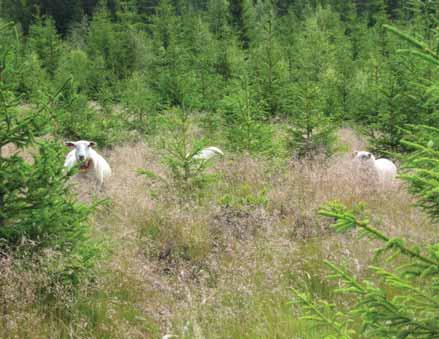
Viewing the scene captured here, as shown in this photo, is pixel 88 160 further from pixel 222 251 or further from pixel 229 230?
pixel 222 251

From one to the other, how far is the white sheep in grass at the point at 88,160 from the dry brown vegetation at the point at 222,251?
0.26 metres

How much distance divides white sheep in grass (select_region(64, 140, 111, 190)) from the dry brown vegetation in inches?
10.4

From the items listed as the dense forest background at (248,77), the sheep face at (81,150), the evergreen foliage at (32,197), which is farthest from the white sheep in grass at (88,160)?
the evergreen foliage at (32,197)

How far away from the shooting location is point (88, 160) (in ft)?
26.0

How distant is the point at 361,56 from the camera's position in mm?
21609

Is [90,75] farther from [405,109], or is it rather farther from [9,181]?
[9,181]

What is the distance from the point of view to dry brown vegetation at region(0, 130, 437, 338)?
3.72 m

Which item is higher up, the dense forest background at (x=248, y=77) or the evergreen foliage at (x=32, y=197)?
the evergreen foliage at (x=32, y=197)

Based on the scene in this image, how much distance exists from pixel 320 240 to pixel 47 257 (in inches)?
127

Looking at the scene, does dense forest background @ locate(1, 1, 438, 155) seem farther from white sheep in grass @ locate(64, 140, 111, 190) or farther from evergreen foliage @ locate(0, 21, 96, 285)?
white sheep in grass @ locate(64, 140, 111, 190)

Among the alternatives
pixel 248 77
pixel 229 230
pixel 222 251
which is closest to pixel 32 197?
pixel 222 251

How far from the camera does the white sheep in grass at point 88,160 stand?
752cm

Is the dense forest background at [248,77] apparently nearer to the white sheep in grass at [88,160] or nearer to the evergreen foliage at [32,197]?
the evergreen foliage at [32,197]

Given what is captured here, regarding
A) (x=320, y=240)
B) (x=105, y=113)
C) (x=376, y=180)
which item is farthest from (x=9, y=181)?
(x=105, y=113)
